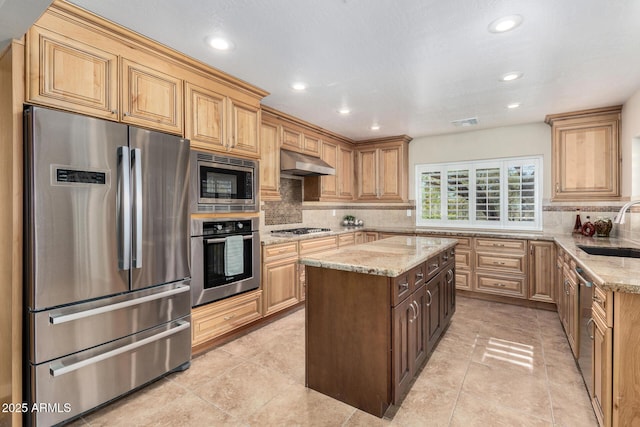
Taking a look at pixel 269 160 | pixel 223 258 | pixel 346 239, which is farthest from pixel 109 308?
pixel 346 239

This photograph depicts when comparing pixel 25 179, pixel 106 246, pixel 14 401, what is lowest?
pixel 14 401

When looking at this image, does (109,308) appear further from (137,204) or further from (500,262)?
(500,262)

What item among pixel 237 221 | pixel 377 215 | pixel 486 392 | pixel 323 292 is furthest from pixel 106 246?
pixel 377 215

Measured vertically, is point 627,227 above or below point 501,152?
below

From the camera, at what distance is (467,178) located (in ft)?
16.0

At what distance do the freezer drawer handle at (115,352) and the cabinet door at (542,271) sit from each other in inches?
158

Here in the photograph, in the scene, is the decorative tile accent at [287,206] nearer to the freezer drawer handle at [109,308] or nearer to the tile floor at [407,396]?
the tile floor at [407,396]

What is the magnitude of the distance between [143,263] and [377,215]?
420 centimetres

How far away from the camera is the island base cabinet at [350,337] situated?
6.07ft

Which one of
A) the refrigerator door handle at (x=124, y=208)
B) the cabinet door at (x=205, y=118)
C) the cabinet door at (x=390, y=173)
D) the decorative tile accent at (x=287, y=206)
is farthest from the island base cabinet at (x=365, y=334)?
the cabinet door at (x=390, y=173)

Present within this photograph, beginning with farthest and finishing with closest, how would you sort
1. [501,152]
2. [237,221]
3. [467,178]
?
1. [467,178]
2. [501,152]
3. [237,221]

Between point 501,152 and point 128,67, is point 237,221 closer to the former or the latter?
point 128,67

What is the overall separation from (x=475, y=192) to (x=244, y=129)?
145 inches

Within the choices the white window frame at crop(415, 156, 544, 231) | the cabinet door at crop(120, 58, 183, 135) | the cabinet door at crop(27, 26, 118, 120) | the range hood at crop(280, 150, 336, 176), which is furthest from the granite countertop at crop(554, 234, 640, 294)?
the cabinet door at crop(27, 26, 118, 120)
